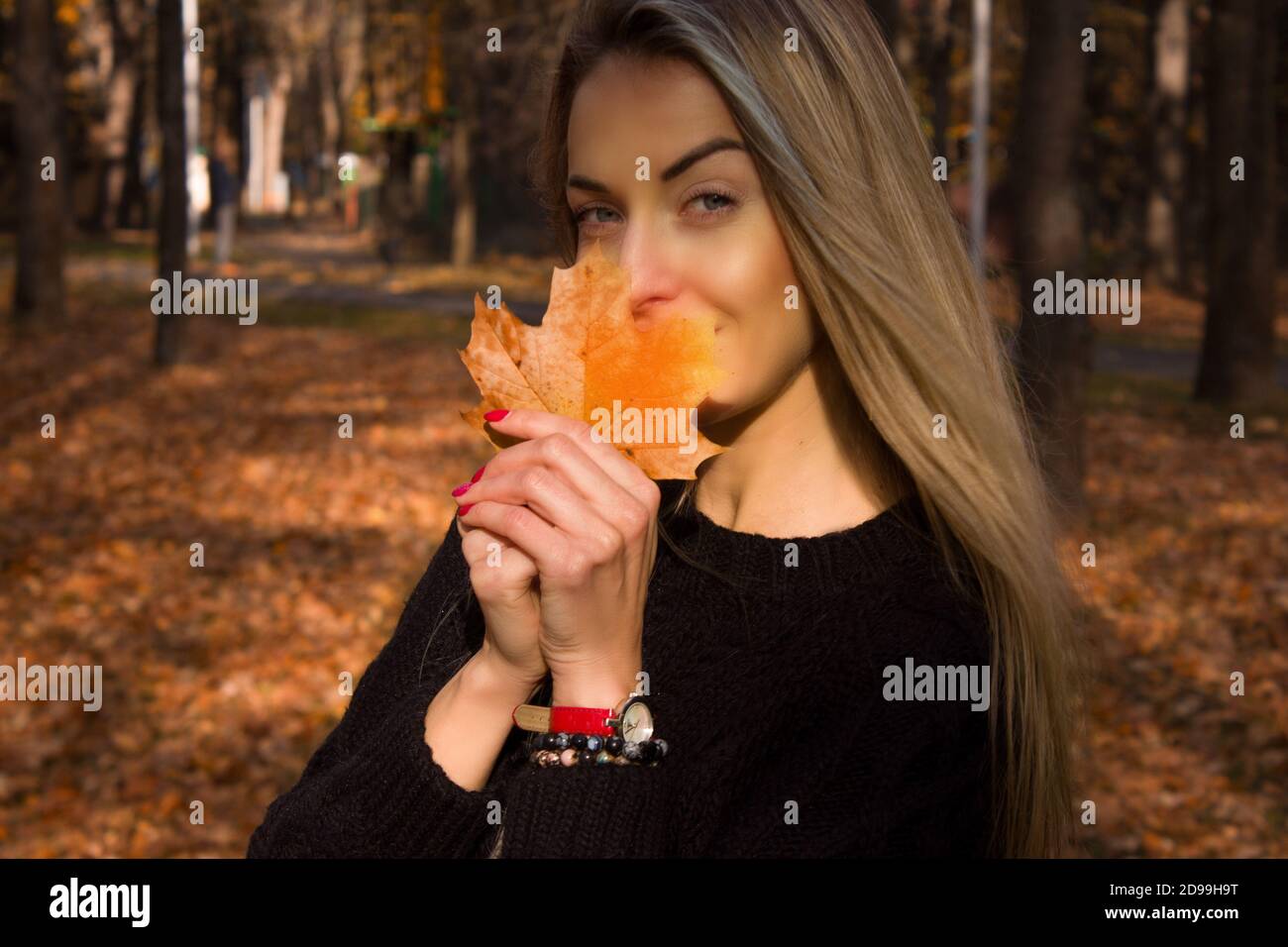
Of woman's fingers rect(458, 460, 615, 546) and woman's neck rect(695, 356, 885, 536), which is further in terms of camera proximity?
woman's neck rect(695, 356, 885, 536)

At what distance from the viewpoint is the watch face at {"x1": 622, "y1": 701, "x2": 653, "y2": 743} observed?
1.81 metres

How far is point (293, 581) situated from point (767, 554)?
755 centimetres

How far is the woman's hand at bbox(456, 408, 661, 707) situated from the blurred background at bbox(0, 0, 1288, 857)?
106 centimetres

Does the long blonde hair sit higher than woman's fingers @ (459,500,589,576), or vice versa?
the long blonde hair

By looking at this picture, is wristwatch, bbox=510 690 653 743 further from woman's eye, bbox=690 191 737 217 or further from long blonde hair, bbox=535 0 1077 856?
woman's eye, bbox=690 191 737 217

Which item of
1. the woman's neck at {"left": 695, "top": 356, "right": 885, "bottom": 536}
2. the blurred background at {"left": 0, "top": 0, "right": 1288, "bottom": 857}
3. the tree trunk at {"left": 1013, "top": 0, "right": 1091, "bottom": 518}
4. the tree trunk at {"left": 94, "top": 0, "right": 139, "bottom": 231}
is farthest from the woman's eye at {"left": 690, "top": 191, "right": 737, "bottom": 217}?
the tree trunk at {"left": 94, "top": 0, "right": 139, "bottom": 231}

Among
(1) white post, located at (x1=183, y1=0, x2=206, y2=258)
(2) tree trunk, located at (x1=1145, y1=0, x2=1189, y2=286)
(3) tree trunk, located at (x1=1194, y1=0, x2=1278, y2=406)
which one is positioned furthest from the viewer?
(2) tree trunk, located at (x1=1145, y1=0, x2=1189, y2=286)

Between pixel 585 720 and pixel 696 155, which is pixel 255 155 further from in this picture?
pixel 585 720

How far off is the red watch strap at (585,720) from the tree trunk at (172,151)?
577 inches

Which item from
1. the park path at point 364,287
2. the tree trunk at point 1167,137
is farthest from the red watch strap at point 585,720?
the tree trunk at point 1167,137

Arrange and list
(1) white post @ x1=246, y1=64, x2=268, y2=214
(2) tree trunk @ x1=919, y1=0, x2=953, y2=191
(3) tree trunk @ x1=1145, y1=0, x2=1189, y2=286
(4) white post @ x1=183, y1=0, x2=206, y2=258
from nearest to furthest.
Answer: (4) white post @ x1=183, y1=0, x2=206, y2=258 < (2) tree trunk @ x1=919, y1=0, x2=953, y2=191 < (3) tree trunk @ x1=1145, y1=0, x2=1189, y2=286 < (1) white post @ x1=246, y1=64, x2=268, y2=214

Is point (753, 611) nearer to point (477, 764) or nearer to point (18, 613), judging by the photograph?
point (477, 764)
